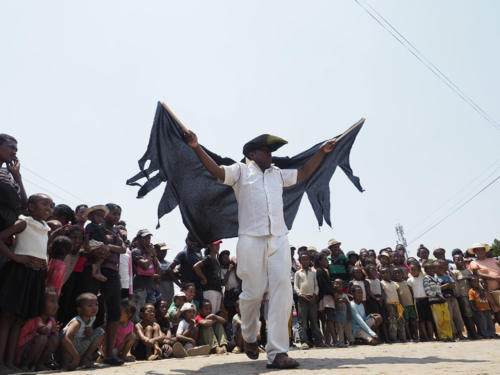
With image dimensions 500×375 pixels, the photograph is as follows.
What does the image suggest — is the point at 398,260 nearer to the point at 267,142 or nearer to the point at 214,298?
the point at 214,298

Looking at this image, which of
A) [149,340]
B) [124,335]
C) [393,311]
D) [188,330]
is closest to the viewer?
[124,335]

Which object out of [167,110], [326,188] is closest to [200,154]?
[167,110]

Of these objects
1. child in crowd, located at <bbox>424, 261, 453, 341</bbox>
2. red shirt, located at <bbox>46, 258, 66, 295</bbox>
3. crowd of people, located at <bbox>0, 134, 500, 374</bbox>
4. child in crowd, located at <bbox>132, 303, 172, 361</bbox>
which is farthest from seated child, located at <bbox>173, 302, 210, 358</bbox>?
child in crowd, located at <bbox>424, 261, 453, 341</bbox>

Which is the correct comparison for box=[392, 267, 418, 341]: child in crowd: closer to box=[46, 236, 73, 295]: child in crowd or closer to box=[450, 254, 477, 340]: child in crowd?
box=[450, 254, 477, 340]: child in crowd

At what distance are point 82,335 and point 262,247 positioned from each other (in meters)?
2.52

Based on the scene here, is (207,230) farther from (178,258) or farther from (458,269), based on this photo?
(458,269)

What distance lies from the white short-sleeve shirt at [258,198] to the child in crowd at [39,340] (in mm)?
2410

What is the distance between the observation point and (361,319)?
30.3ft

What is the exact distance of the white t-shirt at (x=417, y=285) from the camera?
9.89m

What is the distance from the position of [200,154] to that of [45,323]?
2.65 metres

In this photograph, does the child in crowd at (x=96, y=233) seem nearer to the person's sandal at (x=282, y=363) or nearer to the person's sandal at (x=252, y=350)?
the person's sandal at (x=252, y=350)

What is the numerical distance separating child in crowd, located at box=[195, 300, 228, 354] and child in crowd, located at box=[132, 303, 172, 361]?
757 millimetres

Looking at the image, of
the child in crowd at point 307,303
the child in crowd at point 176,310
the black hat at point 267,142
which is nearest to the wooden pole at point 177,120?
the black hat at point 267,142

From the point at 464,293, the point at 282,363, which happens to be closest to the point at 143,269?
the point at 282,363
